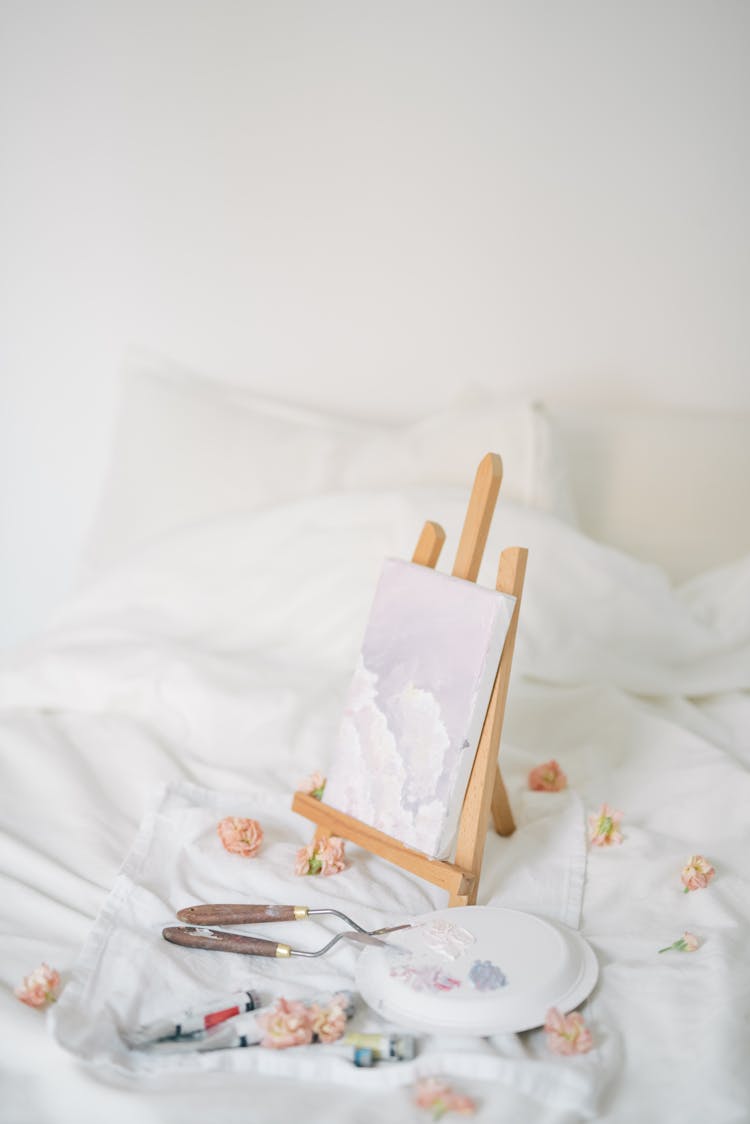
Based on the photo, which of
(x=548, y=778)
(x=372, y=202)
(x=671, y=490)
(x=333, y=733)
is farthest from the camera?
(x=372, y=202)

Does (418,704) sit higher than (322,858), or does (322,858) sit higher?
(418,704)

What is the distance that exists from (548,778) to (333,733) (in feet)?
1.03

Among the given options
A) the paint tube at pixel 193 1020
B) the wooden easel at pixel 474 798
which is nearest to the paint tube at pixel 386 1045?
the paint tube at pixel 193 1020

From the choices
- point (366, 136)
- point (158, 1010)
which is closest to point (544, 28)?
point (366, 136)

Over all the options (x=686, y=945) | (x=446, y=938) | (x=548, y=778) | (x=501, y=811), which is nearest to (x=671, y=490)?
(x=548, y=778)

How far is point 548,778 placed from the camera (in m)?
1.42

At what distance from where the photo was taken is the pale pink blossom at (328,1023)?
922mm

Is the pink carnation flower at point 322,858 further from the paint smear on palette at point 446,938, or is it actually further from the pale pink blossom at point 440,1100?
the pale pink blossom at point 440,1100

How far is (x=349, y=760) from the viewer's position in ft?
4.18

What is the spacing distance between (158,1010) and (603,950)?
0.45m

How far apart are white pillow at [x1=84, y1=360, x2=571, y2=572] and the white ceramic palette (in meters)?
0.90

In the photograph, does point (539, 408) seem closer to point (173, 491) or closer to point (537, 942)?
point (173, 491)

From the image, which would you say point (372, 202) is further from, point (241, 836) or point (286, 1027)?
point (286, 1027)

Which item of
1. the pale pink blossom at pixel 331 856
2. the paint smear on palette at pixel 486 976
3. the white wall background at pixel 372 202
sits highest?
the white wall background at pixel 372 202
